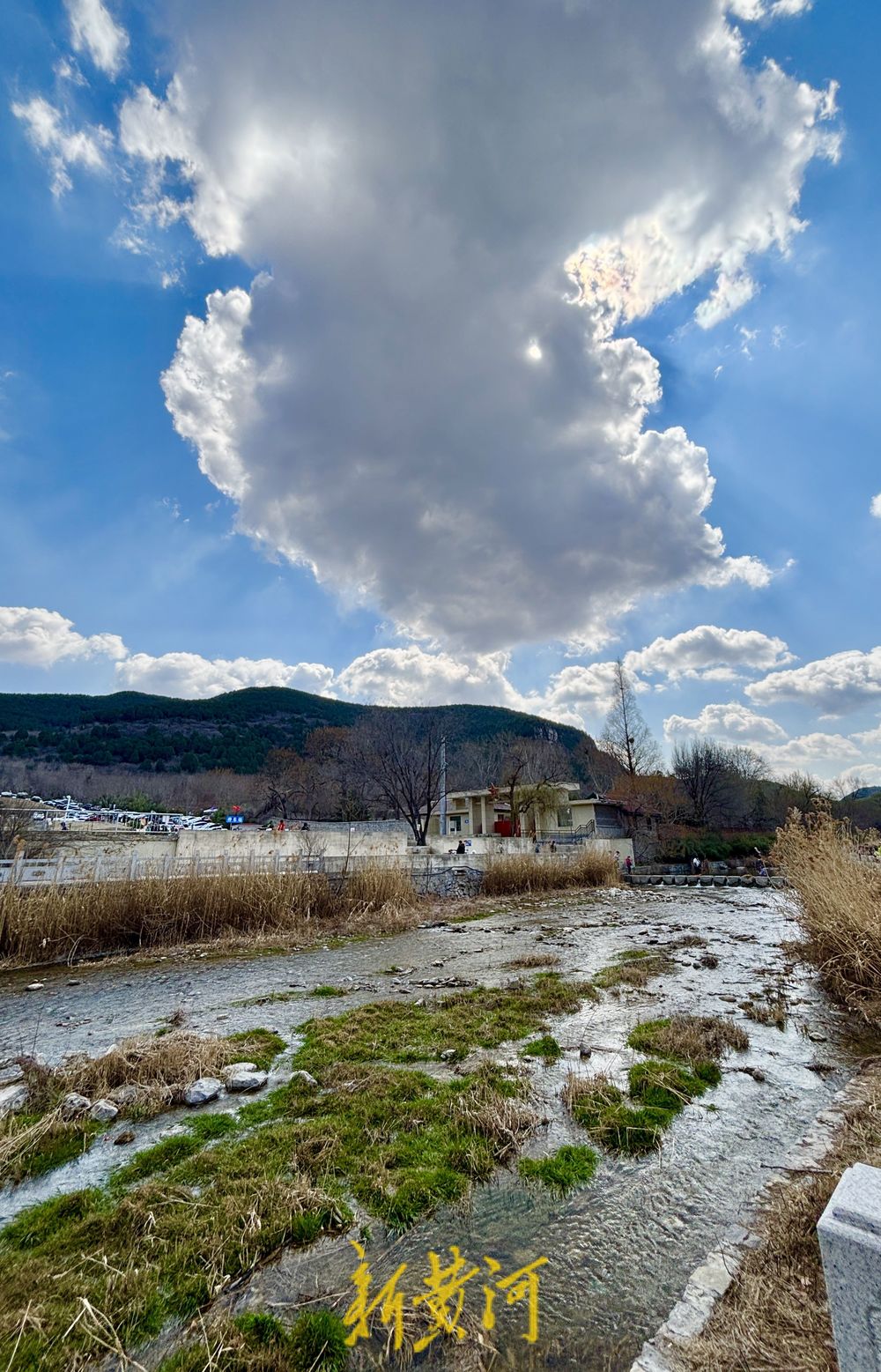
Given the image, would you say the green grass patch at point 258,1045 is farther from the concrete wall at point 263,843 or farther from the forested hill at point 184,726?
the forested hill at point 184,726

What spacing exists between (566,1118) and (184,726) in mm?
111392

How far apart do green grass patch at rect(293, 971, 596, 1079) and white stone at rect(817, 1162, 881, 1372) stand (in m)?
5.14

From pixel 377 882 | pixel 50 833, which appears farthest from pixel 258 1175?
pixel 50 833

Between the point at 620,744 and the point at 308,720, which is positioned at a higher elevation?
the point at 308,720

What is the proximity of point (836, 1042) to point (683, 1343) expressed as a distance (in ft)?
18.2

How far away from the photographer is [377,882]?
1905cm

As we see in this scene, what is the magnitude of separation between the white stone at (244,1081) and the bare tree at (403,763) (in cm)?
3141

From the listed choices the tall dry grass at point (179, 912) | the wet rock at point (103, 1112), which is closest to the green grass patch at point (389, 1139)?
the wet rock at point (103, 1112)

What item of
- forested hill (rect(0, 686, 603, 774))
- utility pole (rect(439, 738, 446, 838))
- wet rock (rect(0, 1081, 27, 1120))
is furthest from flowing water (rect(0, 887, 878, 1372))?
forested hill (rect(0, 686, 603, 774))

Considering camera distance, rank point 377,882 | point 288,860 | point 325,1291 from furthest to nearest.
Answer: point 377,882, point 288,860, point 325,1291

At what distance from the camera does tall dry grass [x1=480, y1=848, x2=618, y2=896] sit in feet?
83.4

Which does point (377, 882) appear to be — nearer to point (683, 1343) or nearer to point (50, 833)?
point (50, 833)

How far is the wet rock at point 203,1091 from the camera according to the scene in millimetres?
5051

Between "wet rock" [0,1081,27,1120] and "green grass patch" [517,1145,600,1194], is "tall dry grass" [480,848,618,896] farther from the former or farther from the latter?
"green grass patch" [517,1145,600,1194]
